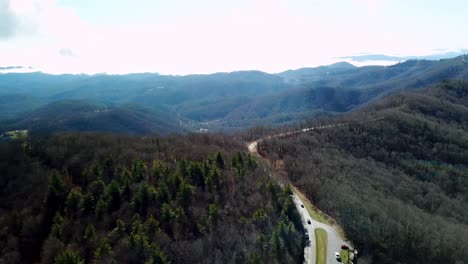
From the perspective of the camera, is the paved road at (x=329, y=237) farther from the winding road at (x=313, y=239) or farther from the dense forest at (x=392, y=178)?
the dense forest at (x=392, y=178)

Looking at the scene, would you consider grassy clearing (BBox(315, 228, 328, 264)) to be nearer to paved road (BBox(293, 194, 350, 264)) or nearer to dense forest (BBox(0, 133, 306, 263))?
paved road (BBox(293, 194, 350, 264))

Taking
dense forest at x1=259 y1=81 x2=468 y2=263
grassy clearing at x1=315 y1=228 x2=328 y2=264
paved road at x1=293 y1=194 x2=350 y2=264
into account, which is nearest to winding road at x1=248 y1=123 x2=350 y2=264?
paved road at x1=293 y1=194 x2=350 y2=264

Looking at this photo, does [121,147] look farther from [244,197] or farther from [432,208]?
[432,208]

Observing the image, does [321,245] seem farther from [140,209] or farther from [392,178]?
[392,178]

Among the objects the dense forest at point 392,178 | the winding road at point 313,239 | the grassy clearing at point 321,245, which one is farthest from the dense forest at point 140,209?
the dense forest at point 392,178

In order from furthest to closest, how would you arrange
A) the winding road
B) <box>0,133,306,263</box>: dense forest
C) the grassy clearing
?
the winding road
the grassy clearing
<box>0,133,306,263</box>: dense forest

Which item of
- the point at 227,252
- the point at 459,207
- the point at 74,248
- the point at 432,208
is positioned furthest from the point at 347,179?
the point at 74,248
